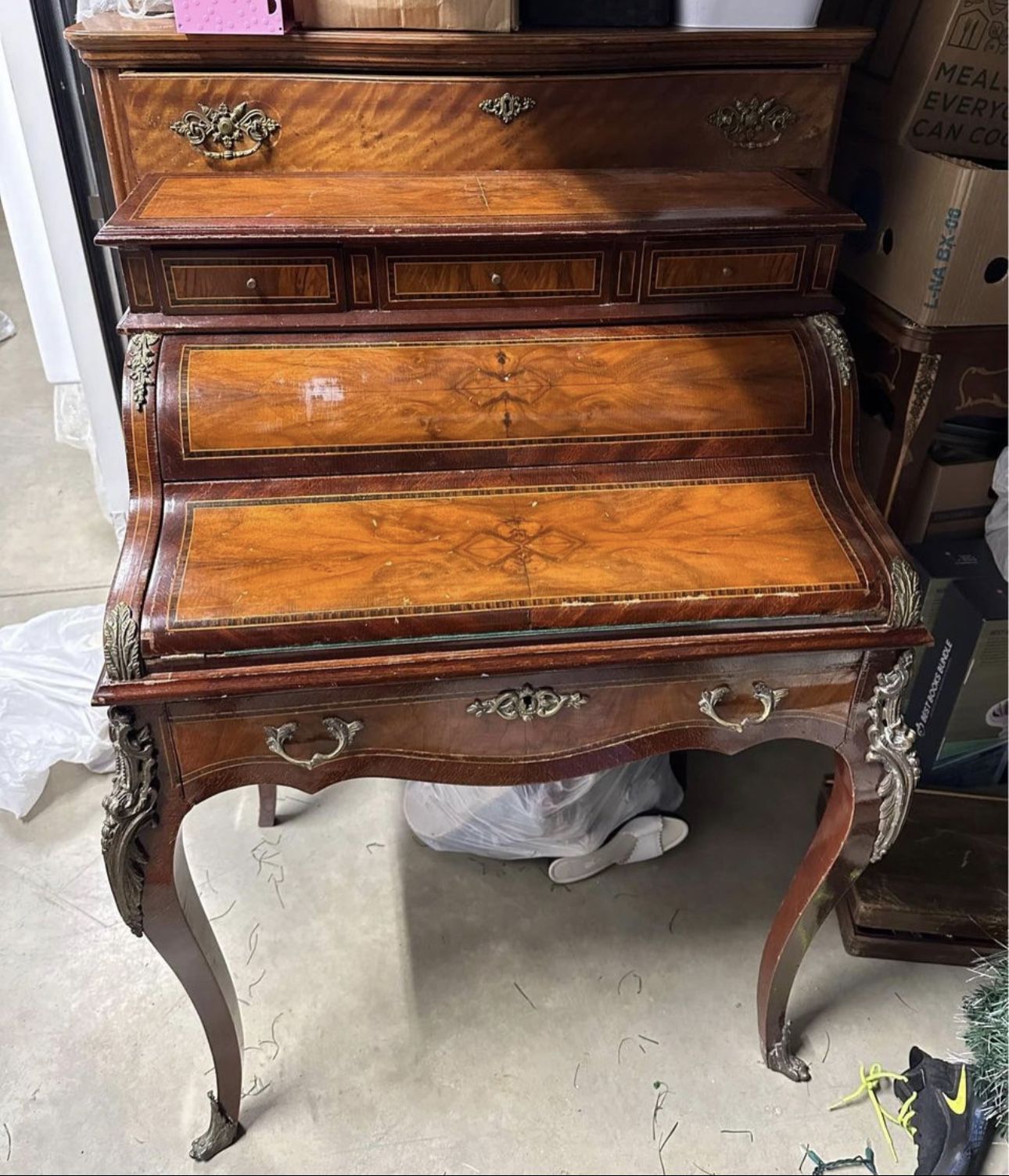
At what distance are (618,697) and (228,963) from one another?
3.42 ft

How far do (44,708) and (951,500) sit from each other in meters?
1.98

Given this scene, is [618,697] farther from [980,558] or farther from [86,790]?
[86,790]

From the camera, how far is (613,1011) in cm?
179

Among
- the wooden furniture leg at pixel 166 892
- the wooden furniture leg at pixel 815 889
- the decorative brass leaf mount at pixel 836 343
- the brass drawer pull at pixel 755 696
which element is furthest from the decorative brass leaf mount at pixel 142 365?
the wooden furniture leg at pixel 815 889

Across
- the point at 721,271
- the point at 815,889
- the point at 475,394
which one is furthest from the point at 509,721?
the point at 721,271

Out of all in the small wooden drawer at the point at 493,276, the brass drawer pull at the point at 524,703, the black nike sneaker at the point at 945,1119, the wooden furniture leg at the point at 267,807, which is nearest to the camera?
the brass drawer pull at the point at 524,703

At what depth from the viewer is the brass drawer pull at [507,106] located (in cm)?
153

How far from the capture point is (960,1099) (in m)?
1.61

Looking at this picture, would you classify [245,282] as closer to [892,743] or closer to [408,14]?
[408,14]

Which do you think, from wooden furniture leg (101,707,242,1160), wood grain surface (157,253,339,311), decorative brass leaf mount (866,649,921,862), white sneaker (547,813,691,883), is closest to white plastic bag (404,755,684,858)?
white sneaker (547,813,691,883)

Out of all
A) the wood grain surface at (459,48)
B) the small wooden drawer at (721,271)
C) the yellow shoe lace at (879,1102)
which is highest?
the wood grain surface at (459,48)

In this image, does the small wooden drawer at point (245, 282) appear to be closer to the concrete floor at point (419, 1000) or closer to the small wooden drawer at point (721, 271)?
the small wooden drawer at point (721, 271)

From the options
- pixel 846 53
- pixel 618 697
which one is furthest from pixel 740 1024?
pixel 846 53

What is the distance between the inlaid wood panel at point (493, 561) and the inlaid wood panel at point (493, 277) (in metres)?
0.29
